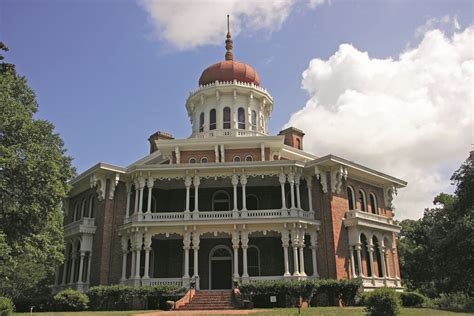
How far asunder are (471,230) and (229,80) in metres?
21.9

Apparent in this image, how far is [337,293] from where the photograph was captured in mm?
24828

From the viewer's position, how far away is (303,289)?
23.6 m

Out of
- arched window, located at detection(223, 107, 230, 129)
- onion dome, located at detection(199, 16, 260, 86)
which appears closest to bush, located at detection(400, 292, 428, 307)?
arched window, located at detection(223, 107, 230, 129)

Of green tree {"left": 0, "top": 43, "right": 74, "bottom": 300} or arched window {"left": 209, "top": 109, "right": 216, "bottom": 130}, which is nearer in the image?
green tree {"left": 0, "top": 43, "right": 74, "bottom": 300}

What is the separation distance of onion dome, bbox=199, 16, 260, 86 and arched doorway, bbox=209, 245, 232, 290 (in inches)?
612

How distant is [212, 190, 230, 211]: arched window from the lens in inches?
1237

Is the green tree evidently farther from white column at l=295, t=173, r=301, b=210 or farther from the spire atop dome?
the spire atop dome

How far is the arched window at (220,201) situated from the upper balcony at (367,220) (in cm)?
824

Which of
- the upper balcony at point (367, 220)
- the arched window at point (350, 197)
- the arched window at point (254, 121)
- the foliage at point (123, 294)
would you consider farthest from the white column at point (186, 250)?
the arched window at point (254, 121)

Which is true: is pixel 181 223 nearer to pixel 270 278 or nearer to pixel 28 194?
pixel 270 278

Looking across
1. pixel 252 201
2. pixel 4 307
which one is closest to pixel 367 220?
pixel 252 201

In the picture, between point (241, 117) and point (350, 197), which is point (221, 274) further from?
point (241, 117)

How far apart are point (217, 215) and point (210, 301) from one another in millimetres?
6555

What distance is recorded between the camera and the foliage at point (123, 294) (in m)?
24.5
